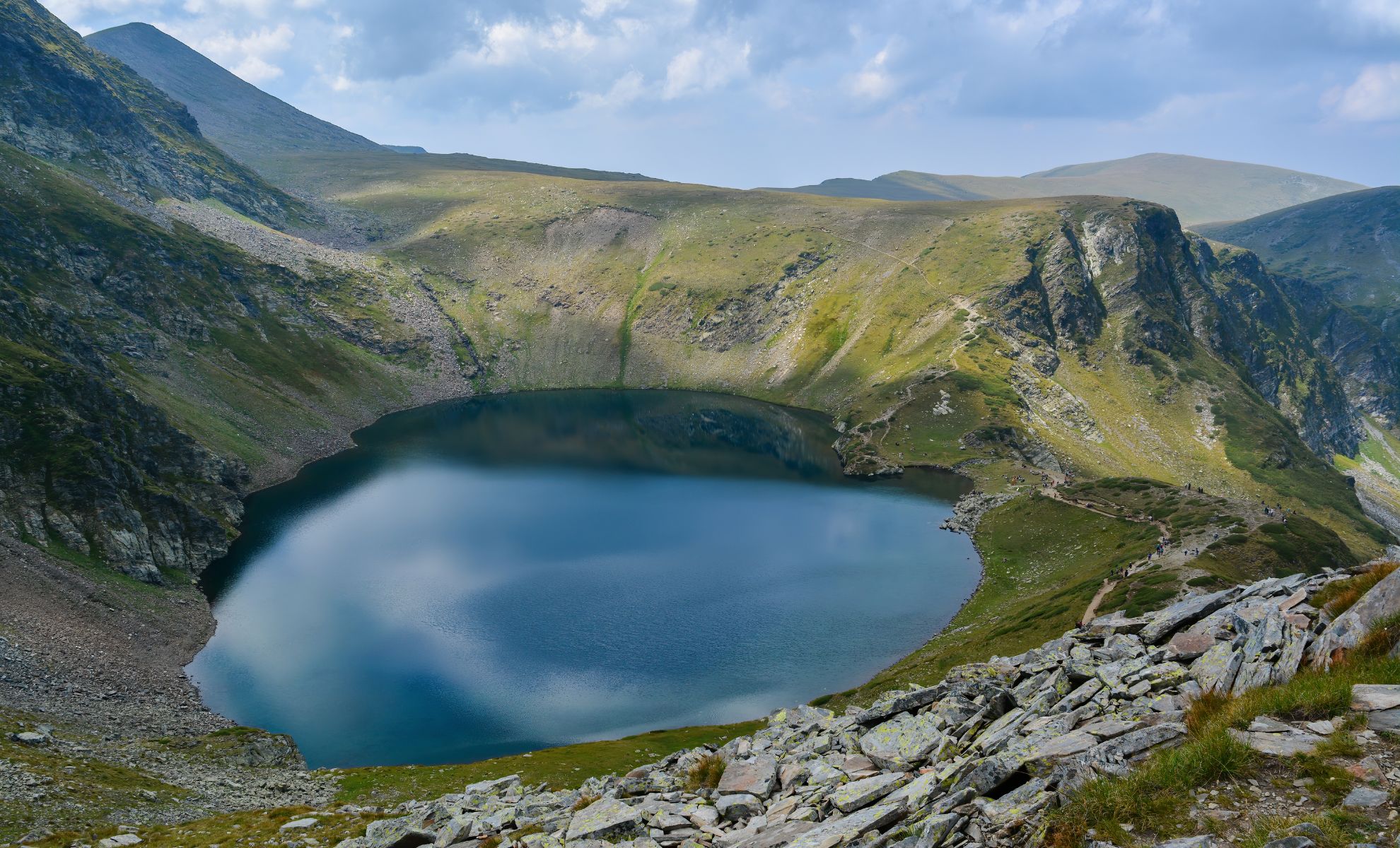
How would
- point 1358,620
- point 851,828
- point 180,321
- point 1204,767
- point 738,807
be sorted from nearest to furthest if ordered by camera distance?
1. point 1204,767
2. point 1358,620
3. point 851,828
4. point 738,807
5. point 180,321

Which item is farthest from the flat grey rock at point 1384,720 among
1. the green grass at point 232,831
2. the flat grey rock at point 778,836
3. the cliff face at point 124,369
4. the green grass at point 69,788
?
the cliff face at point 124,369

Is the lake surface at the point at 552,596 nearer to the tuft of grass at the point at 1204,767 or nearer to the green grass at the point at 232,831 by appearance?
the green grass at the point at 232,831

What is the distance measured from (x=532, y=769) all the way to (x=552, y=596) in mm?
36385

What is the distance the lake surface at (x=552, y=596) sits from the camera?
6384 centimetres

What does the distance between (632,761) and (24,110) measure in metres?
254

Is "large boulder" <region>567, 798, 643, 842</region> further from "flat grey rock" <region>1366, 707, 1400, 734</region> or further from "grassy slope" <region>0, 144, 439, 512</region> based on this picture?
"grassy slope" <region>0, 144, 439, 512</region>

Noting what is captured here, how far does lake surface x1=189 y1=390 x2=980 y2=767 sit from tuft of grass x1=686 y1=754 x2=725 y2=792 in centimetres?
3917

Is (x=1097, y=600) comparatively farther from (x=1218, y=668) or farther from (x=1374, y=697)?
(x=1374, y=697)

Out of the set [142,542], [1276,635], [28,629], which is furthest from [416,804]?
[142,542]

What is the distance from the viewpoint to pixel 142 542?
84.4 m

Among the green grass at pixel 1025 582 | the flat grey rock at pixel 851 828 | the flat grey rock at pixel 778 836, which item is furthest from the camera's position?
the green grass at pixel 1025 582

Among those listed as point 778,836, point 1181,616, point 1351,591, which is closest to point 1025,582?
point 1181,616

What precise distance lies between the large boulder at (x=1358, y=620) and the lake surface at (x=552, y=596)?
5277cm

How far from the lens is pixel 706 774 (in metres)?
23.9
